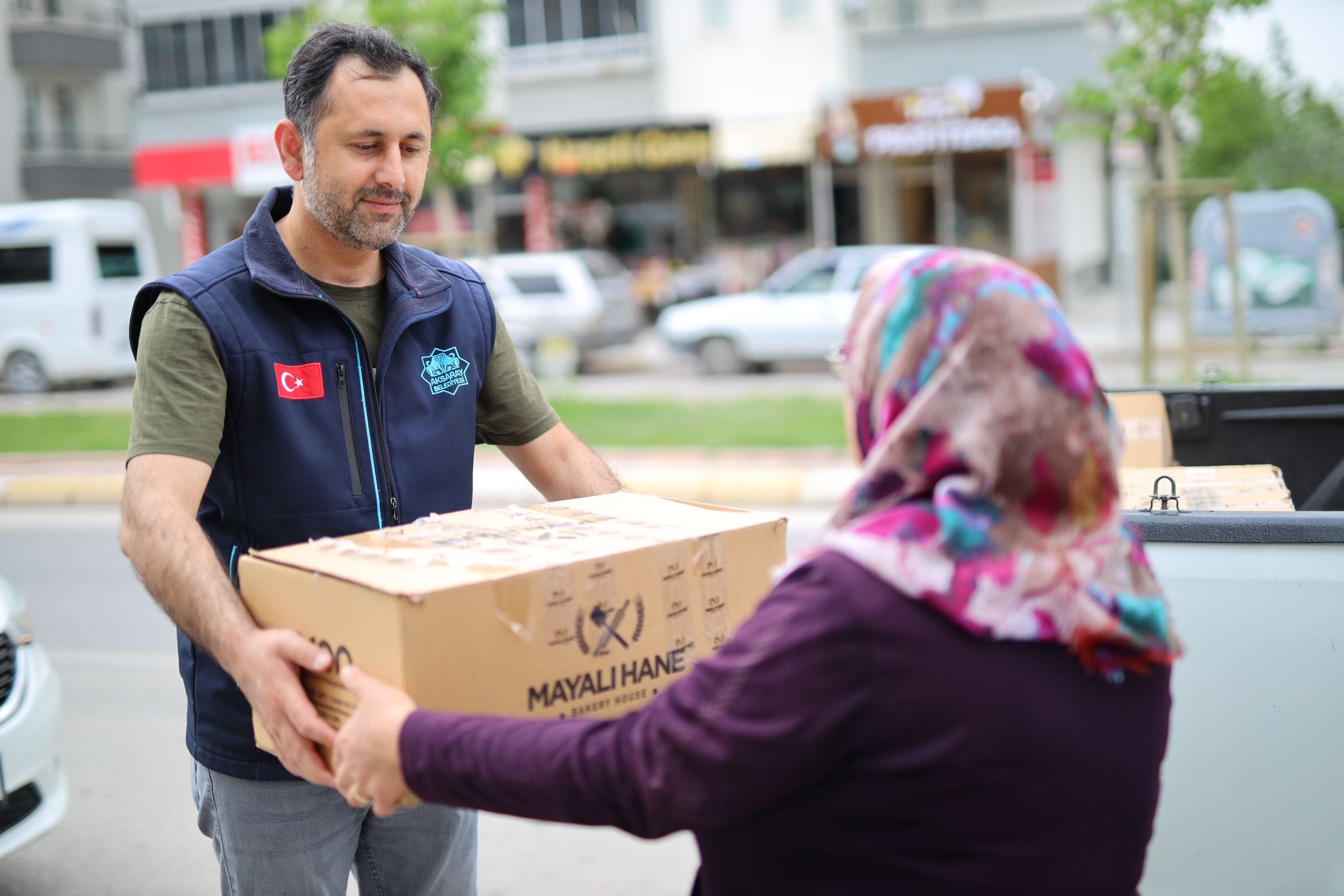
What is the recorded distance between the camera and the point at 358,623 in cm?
167

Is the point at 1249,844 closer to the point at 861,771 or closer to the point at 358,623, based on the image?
the point at 861,771

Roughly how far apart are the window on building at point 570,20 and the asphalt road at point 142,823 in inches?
810

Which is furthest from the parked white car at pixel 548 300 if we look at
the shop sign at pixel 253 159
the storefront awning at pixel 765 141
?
the shop sign at pixel 253 159

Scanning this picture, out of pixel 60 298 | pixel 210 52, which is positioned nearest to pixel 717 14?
pixel 210 52

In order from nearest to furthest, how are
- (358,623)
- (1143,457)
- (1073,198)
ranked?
(358,623), (1143,457), (1073,198)

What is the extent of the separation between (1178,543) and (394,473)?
1.46m

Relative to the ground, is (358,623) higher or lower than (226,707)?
higher

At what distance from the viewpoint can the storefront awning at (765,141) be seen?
24328 millimetres

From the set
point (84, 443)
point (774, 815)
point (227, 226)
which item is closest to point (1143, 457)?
point (774, 815)

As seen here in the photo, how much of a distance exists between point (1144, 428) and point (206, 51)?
29483 mm

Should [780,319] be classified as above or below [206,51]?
below

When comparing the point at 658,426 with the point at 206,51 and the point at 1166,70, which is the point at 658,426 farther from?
the point at 206,51

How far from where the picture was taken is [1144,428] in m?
3.51

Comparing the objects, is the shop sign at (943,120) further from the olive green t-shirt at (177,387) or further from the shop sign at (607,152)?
the olive green t-shirt at (177,387)
